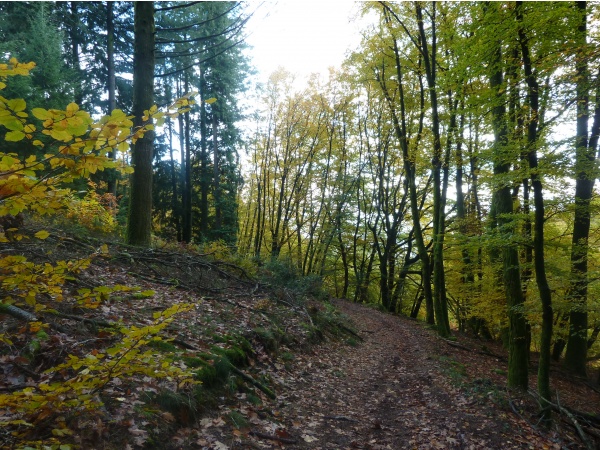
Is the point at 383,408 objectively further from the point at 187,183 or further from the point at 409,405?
the point at 187,183

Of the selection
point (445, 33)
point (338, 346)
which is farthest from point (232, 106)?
point (338, 346)

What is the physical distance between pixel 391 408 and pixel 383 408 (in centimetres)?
14

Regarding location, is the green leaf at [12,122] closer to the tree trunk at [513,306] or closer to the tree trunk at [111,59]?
the tree trunk at [513,306]

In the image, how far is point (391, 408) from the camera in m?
5.58

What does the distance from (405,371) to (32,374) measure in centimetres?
718

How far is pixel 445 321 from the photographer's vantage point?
1258cm

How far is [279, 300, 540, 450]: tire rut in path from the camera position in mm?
4477

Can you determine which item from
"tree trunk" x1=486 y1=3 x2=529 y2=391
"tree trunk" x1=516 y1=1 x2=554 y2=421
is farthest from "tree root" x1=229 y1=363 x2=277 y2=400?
"tree trunk" x1=486 y1=3 x2=529 y2=391

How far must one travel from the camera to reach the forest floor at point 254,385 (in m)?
3.14

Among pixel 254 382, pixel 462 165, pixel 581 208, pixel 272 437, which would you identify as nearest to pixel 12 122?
pixel 272 437

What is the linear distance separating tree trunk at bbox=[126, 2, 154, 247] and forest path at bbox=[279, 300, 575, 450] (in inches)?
197

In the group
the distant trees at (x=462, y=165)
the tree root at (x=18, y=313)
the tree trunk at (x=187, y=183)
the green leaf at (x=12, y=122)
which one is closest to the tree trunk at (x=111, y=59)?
the tree trunk at (x=187, y=183)

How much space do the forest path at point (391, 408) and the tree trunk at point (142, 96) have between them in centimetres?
501

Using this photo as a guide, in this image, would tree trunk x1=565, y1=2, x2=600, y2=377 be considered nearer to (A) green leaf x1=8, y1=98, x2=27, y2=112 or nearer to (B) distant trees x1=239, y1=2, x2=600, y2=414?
(B) distant trees x1=239, y1=2, x2=600, y2=414
